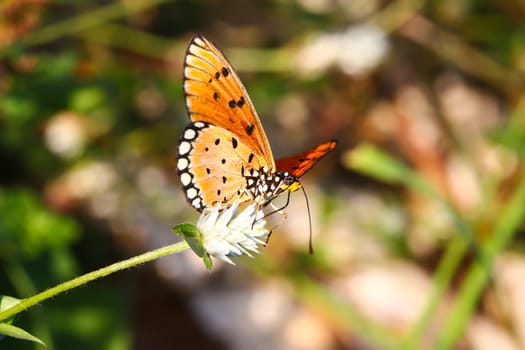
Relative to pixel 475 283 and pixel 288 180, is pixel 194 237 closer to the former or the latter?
pixel 288 180

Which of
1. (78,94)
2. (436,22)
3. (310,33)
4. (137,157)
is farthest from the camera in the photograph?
(436,22)

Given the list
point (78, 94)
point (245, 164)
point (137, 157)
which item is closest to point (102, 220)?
point (137, 157)

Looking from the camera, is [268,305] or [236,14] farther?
[236,14]

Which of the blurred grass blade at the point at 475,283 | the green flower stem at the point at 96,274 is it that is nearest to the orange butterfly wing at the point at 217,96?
the green flower stem at the point at 96,274

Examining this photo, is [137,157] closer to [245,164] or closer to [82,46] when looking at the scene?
[82,46]

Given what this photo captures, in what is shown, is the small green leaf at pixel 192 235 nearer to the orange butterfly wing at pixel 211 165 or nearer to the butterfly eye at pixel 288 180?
the orange butterfly wing at pixel 211 165

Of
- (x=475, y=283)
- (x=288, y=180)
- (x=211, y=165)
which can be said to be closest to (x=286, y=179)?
(x=288, y=180)

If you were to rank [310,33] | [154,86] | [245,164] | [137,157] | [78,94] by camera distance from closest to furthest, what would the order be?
[245,164]
[78,94]
[154,86]
[137,157]
[310,33]

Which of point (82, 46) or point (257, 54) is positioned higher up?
point (82, 46)
